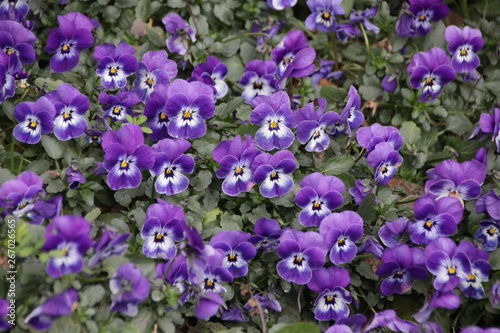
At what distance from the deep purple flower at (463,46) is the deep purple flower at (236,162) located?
1.39 meters

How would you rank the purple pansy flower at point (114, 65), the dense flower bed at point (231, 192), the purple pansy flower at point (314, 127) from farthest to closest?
the purple pansy flower at point (114, 65) < the purple pansy flower at point (314, 127) < the dense flower bed at point (231, 192)

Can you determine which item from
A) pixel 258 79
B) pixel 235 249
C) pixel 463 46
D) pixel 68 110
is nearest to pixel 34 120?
pixel 68 110

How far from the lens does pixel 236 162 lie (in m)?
2.73

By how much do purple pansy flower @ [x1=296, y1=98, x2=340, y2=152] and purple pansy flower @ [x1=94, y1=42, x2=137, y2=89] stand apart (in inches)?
35.6

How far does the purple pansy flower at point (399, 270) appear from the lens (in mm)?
2652

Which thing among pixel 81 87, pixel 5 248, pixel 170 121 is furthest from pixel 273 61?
pixel 5 248

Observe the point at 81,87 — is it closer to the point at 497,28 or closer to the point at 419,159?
the point at 419,159

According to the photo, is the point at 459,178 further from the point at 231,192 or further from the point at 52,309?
the point at 52,309

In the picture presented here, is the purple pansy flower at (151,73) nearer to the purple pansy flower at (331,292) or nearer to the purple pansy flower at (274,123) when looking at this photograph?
the purple pansy flower at (274,123)

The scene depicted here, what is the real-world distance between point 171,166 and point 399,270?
115cm

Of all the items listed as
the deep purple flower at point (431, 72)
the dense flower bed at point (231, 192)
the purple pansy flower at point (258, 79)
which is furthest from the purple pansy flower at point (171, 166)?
the deep purple flower at point (431, 72)

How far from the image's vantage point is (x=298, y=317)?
2760mm

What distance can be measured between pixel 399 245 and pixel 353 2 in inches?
74.6

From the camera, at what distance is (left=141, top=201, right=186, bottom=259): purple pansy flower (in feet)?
8.30
